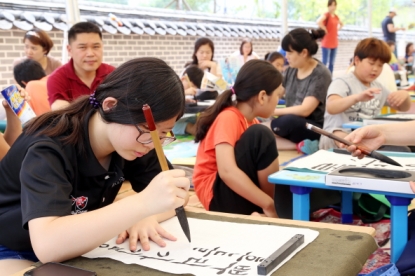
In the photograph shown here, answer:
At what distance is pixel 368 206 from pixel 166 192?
1.74 metres

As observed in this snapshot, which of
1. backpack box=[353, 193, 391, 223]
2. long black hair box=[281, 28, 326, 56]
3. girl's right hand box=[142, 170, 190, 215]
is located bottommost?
backpack box=[353, 193, 391, 223]

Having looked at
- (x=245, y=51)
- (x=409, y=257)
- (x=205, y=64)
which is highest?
(x=245, y=51)

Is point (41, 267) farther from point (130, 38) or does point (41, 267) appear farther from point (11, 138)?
point (130, 38)

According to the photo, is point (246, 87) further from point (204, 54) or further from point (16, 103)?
point (204, 54)

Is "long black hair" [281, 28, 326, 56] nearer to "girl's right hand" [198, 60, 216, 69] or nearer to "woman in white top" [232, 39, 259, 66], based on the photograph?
"girl's right hand" [198, 60, 216, 69]

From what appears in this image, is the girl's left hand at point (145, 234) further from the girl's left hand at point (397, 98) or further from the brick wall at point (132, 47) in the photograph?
the brick wall at point (132, 47)

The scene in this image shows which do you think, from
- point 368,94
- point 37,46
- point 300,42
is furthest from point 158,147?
point 37,46

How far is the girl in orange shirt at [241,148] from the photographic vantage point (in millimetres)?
2074

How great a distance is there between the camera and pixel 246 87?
226 centimetres

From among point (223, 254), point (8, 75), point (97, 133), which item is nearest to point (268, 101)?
point (97, 133)

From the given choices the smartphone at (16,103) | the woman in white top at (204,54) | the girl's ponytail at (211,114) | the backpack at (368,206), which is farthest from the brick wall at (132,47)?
the backpack at (368,206)

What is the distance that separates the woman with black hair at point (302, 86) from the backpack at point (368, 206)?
130cm

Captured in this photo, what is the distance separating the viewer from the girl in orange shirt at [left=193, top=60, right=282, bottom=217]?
207cm

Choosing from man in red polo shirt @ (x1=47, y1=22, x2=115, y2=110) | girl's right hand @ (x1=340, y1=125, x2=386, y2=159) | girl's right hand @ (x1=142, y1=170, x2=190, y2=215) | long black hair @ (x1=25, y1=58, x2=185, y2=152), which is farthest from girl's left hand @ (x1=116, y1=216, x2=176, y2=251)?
man in red polo shirt @ (x1=47, y1=22, x2=115, y2=110)
